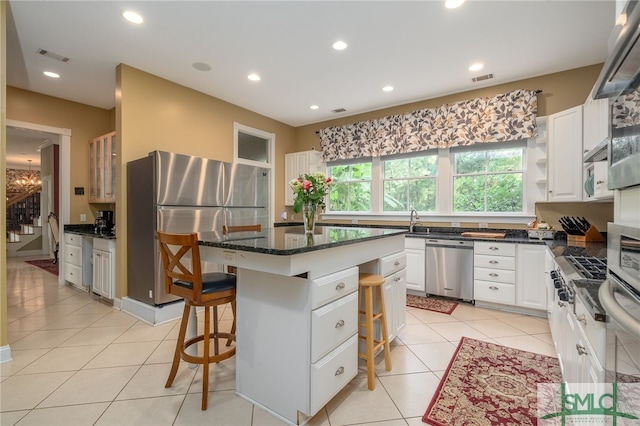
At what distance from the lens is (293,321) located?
5.19 feet

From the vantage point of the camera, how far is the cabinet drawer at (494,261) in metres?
3.34

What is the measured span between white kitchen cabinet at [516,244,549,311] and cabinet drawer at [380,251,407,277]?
1644 mm

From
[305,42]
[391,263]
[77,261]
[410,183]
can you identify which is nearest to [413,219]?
[410,183]

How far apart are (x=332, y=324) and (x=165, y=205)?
2.30m

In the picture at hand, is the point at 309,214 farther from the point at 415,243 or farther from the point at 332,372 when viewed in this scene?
the point at 415,243

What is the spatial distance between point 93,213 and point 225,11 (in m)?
4.11

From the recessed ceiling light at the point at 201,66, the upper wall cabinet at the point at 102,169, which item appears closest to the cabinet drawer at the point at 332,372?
the recessed ceiling light at the point at 201,66

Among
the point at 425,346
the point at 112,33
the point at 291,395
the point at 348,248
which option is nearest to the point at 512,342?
the point at 425,346

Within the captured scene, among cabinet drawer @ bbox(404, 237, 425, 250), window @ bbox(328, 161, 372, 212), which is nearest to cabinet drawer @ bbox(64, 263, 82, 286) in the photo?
window @ bbox(328, 161, 372, 212)

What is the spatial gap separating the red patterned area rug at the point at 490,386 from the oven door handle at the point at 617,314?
1.17 m

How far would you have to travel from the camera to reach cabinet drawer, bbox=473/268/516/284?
3341 mm

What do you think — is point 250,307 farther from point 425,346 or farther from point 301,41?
point 301,41

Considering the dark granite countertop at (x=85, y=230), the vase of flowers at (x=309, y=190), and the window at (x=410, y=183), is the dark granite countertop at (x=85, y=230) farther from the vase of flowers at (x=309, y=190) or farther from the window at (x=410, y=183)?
the window at (x=410, y=183)

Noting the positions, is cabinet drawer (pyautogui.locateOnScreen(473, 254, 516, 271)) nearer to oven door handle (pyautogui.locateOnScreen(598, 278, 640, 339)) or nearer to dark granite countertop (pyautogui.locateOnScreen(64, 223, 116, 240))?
oven door handle (pyautogui.locateOnScreen(598, 278, 640, 339))
